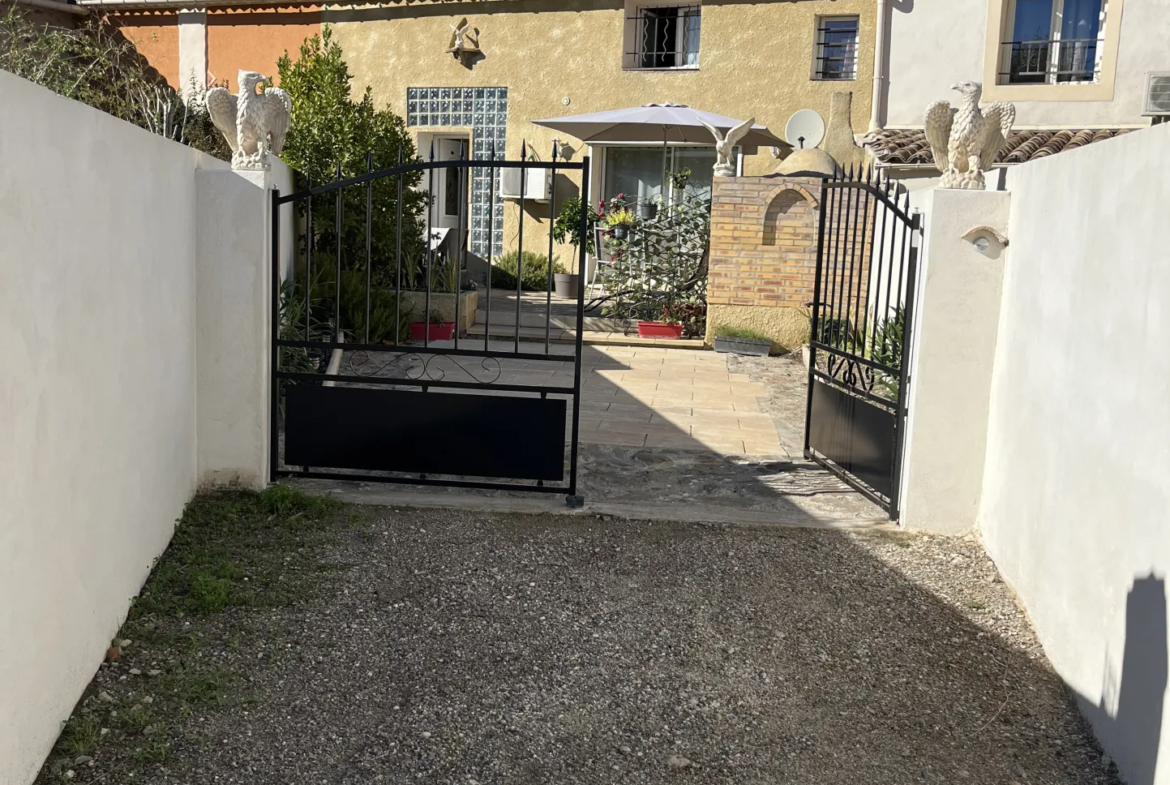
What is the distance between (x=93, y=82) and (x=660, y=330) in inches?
366

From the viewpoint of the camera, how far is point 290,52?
672 inches

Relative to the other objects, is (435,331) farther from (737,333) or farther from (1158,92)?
(1158,92)

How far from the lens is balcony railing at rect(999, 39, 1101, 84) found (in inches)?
550

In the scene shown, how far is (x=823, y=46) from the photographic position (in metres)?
15.1

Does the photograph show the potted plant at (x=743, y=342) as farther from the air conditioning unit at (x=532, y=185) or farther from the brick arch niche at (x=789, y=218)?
the air conditioning unit at (x=532, y=185)

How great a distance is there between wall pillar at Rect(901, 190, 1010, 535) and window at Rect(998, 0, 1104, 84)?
1052 centimetres

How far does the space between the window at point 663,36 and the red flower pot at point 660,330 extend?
230 inches

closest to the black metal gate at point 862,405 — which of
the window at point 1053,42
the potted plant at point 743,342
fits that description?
the potted plant at point 743,342

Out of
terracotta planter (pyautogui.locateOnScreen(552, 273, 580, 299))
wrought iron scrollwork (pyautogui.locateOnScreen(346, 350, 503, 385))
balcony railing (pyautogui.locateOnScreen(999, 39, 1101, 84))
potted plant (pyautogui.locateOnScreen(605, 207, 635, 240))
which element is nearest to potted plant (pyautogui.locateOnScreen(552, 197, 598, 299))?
terracotta planter (pyautogui.locateOnScreen(552, 273, 580, 299))

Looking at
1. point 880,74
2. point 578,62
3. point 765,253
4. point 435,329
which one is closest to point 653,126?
point 578,62

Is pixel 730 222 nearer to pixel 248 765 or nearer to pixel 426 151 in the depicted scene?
pixel 426 151

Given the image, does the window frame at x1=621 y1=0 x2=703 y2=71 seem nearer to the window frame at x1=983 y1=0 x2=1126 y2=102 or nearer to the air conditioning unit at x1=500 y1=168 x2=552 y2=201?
the air conditioning unit at x1=500 y1=168 x2=552 y2=201

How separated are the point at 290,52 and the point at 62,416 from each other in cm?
1548

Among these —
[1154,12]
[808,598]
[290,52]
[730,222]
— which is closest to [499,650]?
[808,598]
